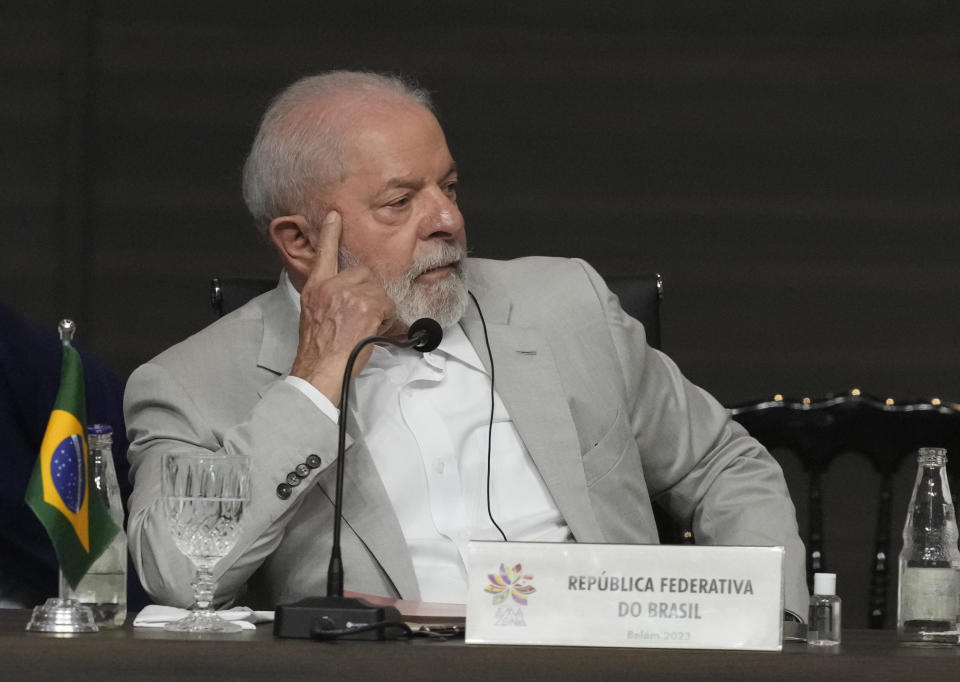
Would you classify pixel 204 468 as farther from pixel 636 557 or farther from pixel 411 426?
pixel 411 426

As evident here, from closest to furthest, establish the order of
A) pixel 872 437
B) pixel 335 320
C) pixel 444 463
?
pixel 335 320 → pixel 444 463 → pixel 872 437

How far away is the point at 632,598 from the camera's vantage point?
116cm

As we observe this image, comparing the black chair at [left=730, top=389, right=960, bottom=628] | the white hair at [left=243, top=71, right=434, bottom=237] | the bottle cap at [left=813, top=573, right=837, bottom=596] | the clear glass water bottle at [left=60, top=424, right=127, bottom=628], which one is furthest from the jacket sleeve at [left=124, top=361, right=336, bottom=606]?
the black chair at [left=730, top=389, right=960, bottom=628]

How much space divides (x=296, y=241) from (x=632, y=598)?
3.36 feet

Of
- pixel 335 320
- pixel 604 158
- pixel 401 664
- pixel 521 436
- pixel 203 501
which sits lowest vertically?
pixel 401 664

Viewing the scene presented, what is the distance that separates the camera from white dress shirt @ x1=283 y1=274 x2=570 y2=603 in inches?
73.9

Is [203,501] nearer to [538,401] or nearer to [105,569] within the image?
[105,569]

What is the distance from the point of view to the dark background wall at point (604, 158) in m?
3.23

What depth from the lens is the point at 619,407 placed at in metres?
1.99

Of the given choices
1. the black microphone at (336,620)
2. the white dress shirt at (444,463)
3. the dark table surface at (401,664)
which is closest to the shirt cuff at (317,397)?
the white dress shirt at (444,463)

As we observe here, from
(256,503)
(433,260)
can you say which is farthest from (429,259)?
(256,503)

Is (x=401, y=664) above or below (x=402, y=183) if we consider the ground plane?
below

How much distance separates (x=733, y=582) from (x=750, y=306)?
215cm

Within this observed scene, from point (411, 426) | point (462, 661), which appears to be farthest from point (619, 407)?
point (462, 661)
